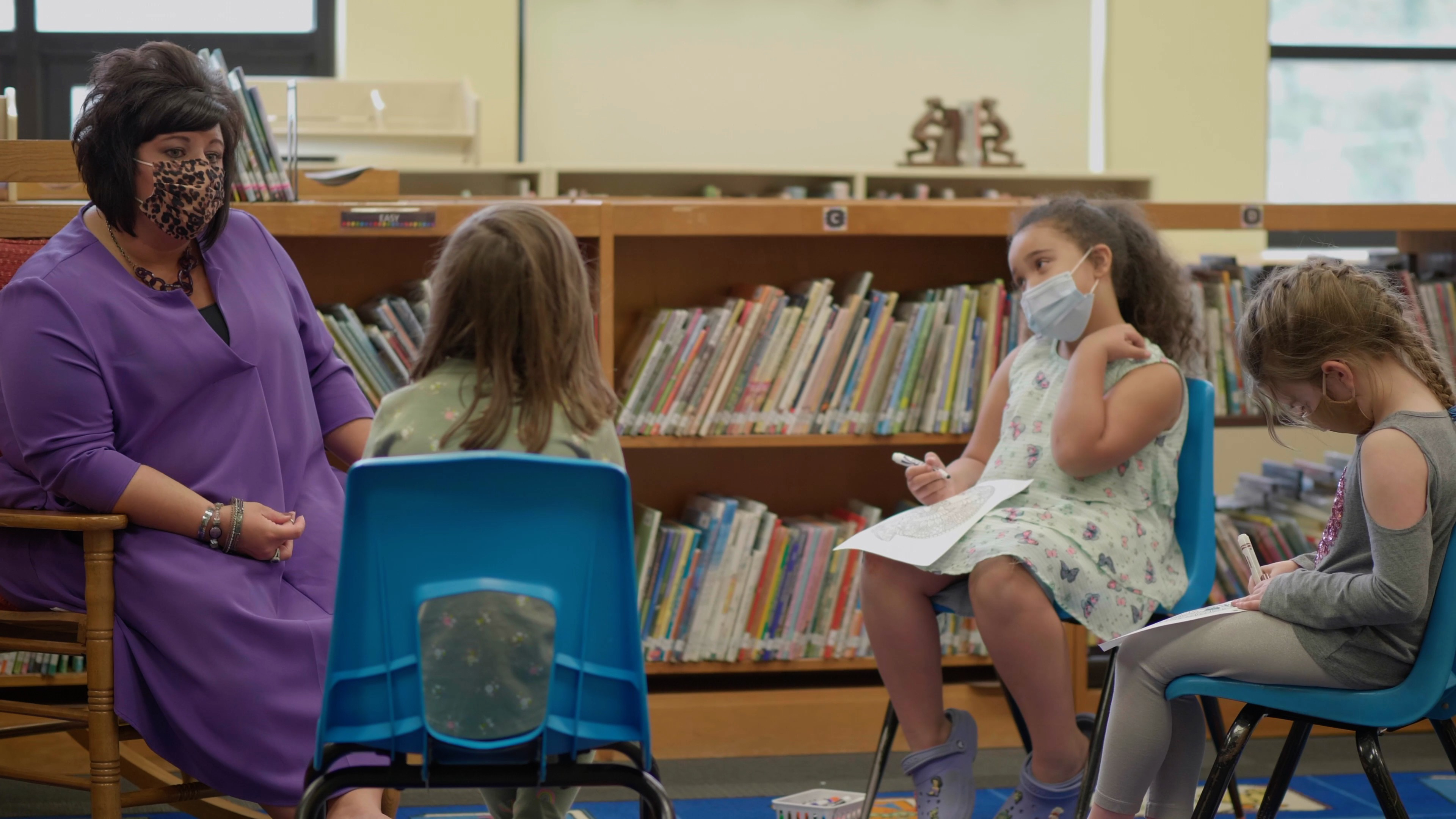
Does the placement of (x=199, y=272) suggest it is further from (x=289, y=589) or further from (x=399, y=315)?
(x=399, y=315)

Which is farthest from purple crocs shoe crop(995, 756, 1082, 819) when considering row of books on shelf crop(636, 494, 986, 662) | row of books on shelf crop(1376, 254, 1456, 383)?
row of books on shelf crop(1376, 254, 1456, 383)

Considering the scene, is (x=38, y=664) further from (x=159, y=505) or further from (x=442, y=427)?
(x=442, y=427)

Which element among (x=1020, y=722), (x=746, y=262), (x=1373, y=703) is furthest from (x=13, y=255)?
(x=1373, y=703)

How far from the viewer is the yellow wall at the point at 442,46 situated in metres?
5.46

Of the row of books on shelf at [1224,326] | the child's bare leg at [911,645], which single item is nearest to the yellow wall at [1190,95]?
the row of books on shelf at [1224,326]

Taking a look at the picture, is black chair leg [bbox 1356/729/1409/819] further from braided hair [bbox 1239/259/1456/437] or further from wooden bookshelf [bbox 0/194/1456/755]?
wooden bookshelf [bbox 0/194/1456/755]

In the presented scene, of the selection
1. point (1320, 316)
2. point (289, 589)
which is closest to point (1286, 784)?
point (1320, 316)

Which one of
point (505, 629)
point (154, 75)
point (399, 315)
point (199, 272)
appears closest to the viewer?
point (505, 629)

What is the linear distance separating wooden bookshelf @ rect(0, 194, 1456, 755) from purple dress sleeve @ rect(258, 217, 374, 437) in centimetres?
31

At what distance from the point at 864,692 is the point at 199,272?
4.91 ft

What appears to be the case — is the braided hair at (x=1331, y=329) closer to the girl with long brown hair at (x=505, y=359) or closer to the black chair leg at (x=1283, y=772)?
the black chair leg at (x=1283, y=772)

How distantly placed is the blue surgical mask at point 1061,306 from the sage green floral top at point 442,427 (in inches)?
35.3

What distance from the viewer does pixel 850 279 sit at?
104 inches

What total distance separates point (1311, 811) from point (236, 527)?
1785 millimetres
